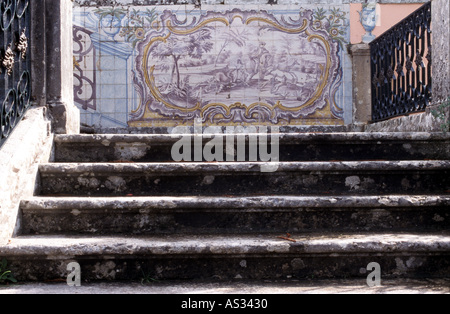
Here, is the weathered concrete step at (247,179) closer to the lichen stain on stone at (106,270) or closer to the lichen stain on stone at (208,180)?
the lichen stain on stone at (208,180)

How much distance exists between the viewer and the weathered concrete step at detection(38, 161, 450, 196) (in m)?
2.98

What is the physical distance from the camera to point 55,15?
3.46 meters

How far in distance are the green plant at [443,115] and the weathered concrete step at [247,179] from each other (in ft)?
1.72

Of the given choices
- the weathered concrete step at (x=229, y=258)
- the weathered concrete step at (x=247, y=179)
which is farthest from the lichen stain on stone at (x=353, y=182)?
the weathered concrete step at (x=229, y=258)

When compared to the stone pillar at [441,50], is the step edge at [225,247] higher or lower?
lower

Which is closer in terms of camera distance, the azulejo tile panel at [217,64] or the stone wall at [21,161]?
the stone wall at [21,161]

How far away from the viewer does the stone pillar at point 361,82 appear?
20.0ft

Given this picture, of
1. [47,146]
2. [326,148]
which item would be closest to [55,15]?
[47,146]

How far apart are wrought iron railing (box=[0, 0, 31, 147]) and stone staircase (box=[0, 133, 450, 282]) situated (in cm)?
38

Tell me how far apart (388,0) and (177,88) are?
325 centimetres

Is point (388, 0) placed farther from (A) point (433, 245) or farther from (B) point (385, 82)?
(A) point (433, 245)

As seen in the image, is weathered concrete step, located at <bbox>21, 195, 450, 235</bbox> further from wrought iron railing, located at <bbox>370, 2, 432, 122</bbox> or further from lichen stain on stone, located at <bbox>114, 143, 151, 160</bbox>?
wrought iron railing, located at <bbox>370, 2, 432, 122</bbox>

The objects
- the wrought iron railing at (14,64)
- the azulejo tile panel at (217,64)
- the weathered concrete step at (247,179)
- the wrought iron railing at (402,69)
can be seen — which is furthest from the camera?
the azulejo tile panel at (217,64)

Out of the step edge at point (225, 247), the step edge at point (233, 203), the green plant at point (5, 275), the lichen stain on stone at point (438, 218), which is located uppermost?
the step edge at point (233, 203)
